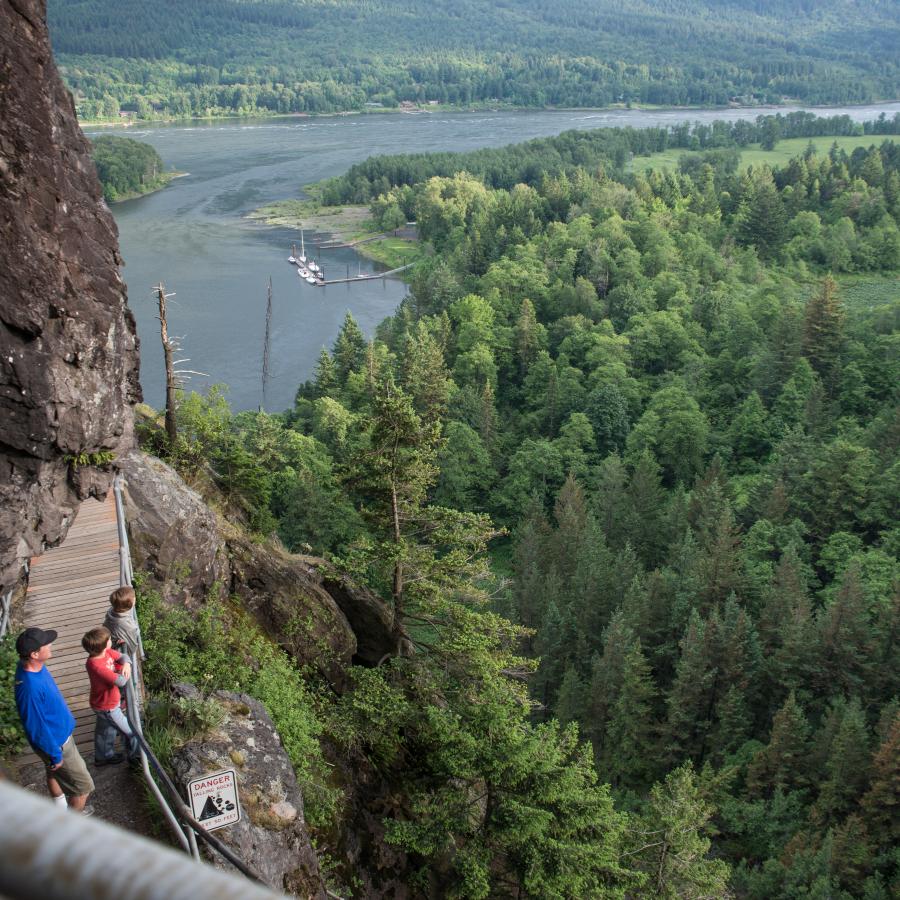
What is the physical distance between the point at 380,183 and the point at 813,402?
83.8 metres

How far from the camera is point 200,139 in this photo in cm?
17362

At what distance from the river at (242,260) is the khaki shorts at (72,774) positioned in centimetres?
3006

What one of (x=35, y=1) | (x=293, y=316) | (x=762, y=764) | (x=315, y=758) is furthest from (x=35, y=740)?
(x=293, y=316)

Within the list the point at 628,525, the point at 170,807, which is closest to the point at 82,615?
the point at 170,807

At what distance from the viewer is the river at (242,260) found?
7338cm

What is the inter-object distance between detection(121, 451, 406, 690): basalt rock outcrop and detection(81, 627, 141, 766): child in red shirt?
6.02 m

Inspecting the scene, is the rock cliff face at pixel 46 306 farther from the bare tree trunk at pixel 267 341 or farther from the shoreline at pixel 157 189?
the shoreline at pixel 157 189

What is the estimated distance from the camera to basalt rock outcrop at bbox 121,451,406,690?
1658 cm

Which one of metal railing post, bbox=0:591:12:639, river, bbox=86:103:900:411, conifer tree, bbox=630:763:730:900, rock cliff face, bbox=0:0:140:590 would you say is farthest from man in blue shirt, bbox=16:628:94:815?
river, bbox=86:103:900:411

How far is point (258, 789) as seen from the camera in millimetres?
11219

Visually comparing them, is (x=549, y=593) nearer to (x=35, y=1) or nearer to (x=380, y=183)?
(x=35, y=1)

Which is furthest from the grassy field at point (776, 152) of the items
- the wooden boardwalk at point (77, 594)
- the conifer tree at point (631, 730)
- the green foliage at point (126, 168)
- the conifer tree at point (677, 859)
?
the wooden boardwalk at point (77, 594)

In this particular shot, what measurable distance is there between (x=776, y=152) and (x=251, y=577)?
13930 cm

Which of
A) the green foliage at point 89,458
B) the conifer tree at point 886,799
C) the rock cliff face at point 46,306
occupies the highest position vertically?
the rock cliff face at point 46,306
